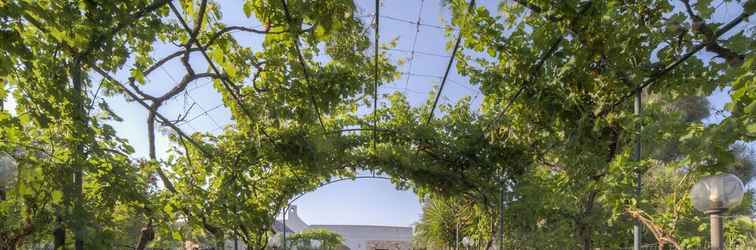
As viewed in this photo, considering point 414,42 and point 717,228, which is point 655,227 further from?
point 414,42

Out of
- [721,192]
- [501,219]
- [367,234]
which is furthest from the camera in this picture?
[367,234]

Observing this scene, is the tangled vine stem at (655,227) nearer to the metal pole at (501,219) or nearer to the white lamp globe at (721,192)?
the white lamp globe at (721,192)

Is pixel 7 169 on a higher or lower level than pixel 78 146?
lower

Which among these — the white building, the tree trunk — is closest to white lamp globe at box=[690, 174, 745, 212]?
the tree trunk

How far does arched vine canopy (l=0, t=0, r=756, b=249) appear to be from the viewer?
2.07 metres

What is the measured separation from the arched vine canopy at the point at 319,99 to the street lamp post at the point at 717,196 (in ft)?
0.21

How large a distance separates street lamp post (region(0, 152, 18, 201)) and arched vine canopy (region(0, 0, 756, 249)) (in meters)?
0.05

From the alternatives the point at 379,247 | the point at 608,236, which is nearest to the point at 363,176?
the point at 608,236

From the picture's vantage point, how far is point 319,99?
3.65 meters

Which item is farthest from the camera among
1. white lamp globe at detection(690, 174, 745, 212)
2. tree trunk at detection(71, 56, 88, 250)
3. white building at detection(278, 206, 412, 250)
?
white building at detection(278, 206, 412, 250)

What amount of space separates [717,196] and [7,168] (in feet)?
9.42

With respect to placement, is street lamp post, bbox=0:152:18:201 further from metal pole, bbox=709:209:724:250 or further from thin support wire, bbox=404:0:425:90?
metal pole, bbox=709:209:724:250

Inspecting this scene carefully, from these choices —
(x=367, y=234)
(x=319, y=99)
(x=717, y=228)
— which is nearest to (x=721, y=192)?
(x=717, y=228)

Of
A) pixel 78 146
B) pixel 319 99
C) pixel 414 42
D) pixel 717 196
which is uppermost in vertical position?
pixel 414 42
